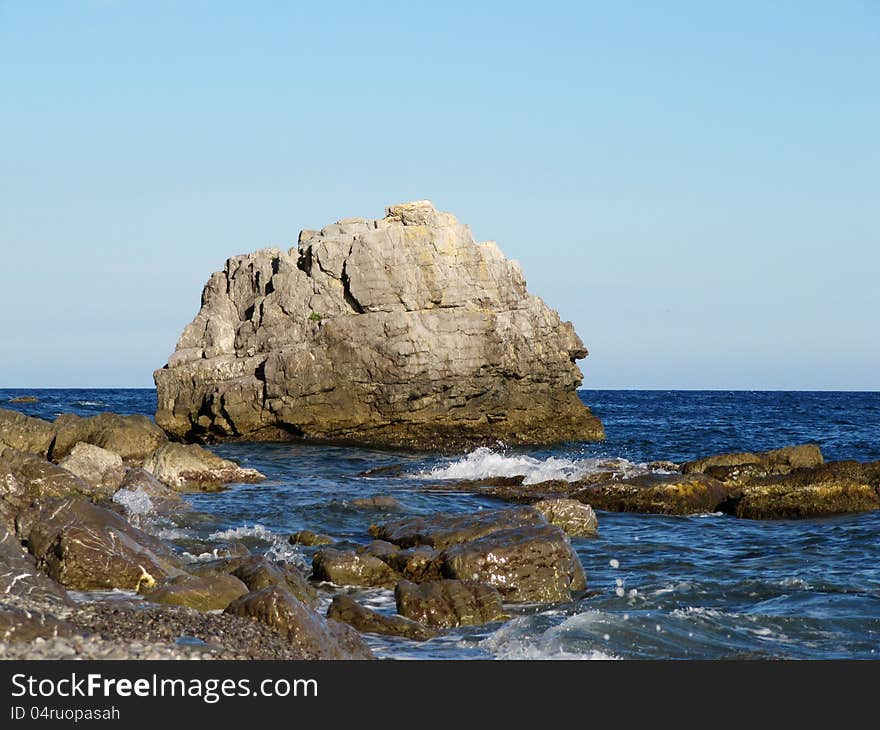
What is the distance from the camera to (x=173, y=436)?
144 feet

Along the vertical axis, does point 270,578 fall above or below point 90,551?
below

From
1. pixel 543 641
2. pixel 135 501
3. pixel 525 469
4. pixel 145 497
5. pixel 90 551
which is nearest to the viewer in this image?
pixel 543 641

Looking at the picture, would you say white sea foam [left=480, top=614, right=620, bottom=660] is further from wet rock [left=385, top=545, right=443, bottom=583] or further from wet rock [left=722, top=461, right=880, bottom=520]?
wet rock [left=722, top=461, right=880, bottom=520]

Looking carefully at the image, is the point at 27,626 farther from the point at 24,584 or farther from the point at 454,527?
the point at 454,527

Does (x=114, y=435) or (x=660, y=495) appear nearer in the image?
(x=660, y=495)

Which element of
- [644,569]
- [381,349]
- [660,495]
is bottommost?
[644,569]

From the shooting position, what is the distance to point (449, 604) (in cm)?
1274

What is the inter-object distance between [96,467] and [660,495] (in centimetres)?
1254

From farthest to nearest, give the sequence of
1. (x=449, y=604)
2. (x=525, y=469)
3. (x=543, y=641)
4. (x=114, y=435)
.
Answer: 1. (x=525, y=469)
2. (x=114, y=435)
3. (x=449, y=604)
4. (x=543, y=641)

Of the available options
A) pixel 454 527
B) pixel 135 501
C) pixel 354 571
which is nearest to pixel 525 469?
pixel 135 501

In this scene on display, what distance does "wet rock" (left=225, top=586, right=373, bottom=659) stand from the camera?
9.66m
